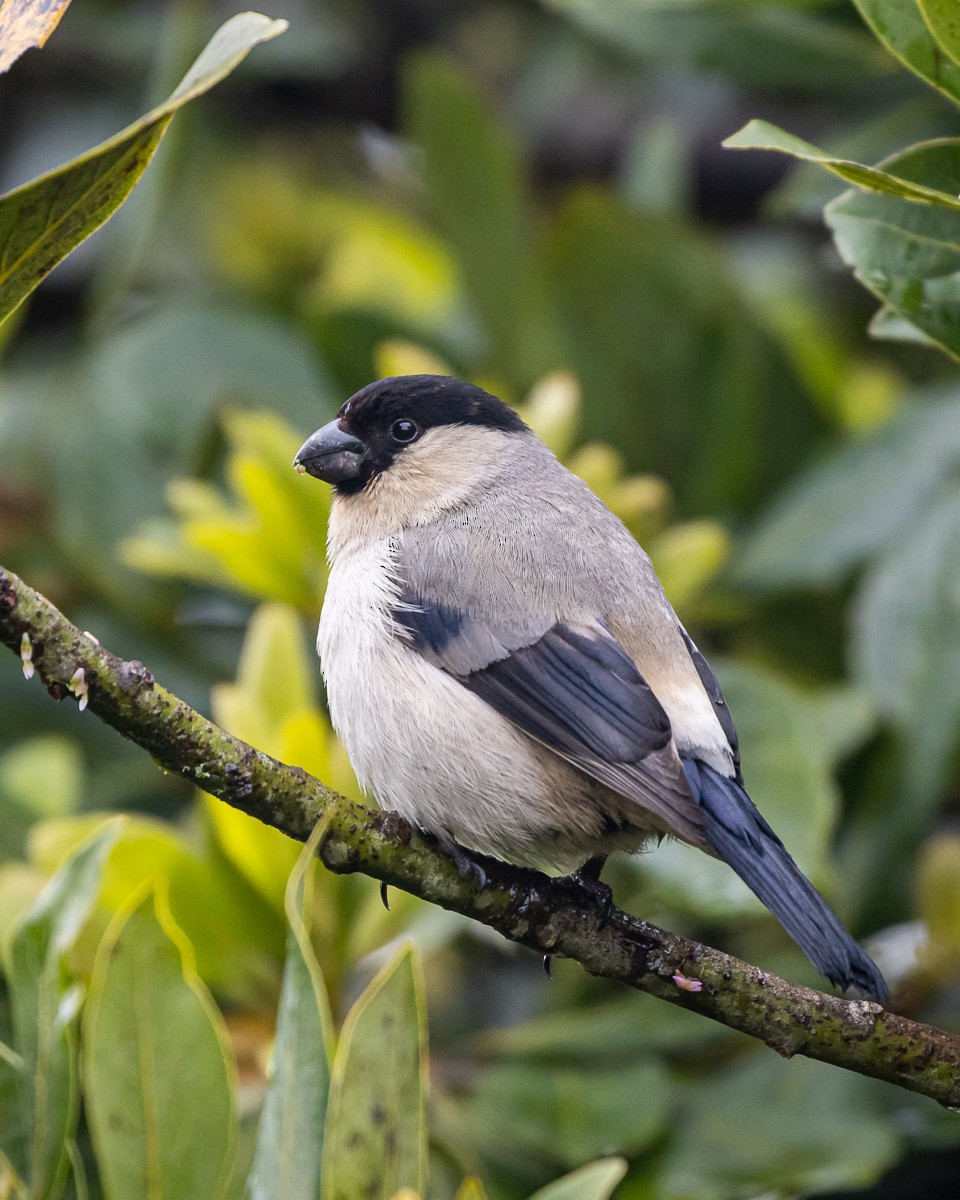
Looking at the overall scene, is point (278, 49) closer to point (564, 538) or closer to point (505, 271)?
point (505, 271)

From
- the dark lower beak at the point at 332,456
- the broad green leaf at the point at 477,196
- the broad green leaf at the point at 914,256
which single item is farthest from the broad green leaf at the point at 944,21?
the broad green leaf at the point at 477,196

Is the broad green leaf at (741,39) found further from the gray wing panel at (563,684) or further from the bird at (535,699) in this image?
the gray wing panel at (563,684)

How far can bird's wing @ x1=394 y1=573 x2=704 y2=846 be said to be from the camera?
2387mm

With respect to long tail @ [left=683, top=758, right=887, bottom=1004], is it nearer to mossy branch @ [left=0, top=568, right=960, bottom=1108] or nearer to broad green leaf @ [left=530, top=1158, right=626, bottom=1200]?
mossy branch @ [left=0, top=568, right=960, bottom=1108]

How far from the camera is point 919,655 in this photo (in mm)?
3352

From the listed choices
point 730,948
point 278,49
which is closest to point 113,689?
point 730,948

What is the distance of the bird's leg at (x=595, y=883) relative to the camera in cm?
230

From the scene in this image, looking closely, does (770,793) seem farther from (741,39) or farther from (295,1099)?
(741,39)

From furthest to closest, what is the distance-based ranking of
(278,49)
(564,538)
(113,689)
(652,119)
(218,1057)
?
(652,119)
(278,49)
(564,538)
(218,1057)
(113,689)

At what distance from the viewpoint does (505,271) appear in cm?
418

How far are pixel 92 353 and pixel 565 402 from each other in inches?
64.9

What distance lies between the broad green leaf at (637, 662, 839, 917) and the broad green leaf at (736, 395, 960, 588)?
17.4 inches

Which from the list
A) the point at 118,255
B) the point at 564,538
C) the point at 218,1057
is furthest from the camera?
the point at 118,255

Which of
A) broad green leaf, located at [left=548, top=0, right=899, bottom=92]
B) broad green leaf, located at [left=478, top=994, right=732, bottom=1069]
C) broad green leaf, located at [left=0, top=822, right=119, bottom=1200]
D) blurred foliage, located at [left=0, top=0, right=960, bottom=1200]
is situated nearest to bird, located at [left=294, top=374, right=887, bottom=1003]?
blurred foliage, located at [left=0, top=0, right=960, bottom=1200]
